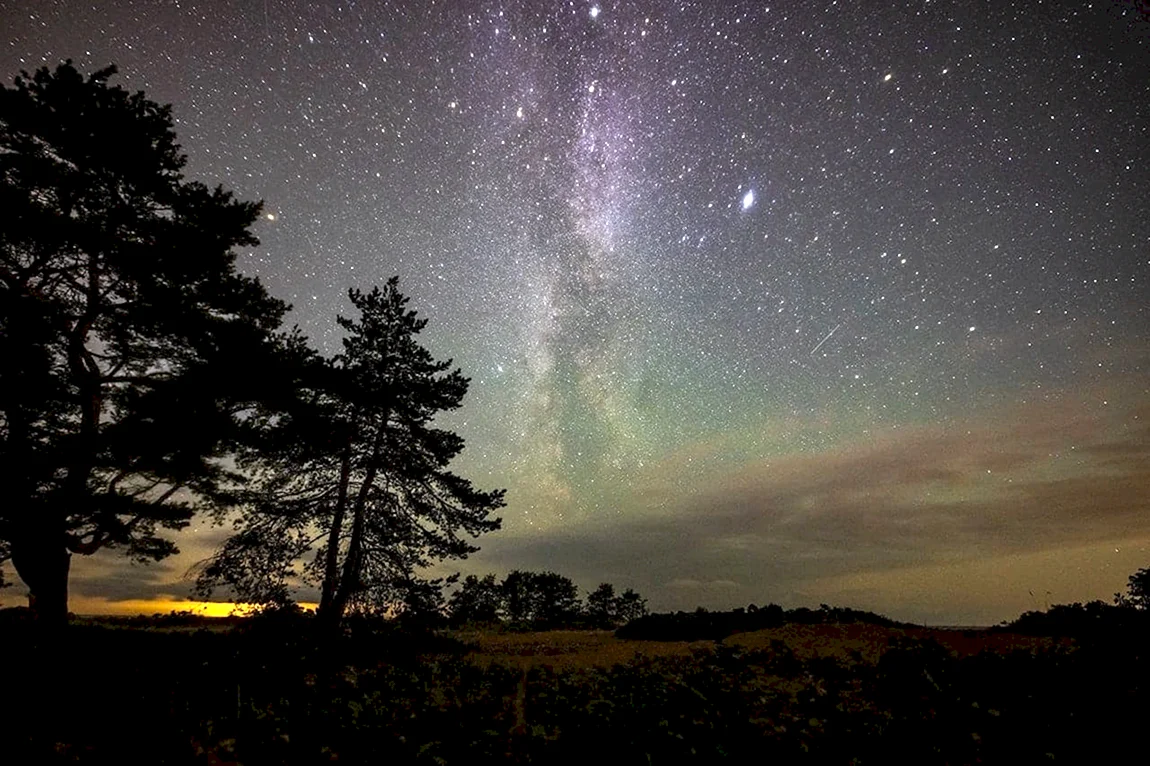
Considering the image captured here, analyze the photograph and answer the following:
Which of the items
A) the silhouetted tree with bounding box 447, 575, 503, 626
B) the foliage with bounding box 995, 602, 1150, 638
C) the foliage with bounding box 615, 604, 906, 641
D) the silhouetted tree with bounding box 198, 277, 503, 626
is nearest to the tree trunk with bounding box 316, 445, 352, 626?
the silhouetted tree with bounding box 198, 277, 503, 626

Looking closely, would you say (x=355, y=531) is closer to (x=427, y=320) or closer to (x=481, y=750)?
(x=427, y=320)

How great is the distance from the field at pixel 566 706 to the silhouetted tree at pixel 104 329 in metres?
3.66

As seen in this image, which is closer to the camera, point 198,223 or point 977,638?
point 977,638

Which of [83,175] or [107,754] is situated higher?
[83,175]

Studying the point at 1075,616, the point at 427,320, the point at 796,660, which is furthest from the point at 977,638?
the point at 427,320

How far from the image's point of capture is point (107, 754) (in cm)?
498

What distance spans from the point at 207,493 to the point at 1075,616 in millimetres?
21454

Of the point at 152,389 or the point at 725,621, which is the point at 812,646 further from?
the point at 152,389

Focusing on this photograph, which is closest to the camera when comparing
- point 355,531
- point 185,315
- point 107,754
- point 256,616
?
point 107,754

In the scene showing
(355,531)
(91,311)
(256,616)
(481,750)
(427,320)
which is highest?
(427,320)

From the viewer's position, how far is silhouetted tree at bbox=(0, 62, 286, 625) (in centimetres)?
1207

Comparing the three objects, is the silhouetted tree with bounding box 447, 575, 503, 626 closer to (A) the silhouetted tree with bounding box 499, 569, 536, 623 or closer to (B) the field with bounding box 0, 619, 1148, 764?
(A) the silhouetted tree with bounding box 499, 569, 536, 623

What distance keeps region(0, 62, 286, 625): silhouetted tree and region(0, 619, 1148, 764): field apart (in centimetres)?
366

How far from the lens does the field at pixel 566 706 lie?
16.7 feet
